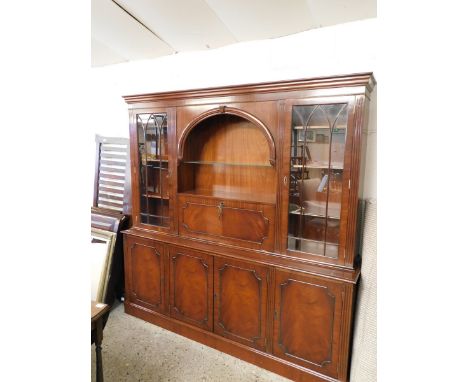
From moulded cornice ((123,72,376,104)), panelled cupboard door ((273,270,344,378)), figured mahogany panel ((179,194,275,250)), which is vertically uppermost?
A: moulded cornice ((123,72,376,104))

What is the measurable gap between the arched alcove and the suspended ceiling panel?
2.06ft

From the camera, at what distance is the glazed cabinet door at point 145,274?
247cm

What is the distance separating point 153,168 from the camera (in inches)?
98.3

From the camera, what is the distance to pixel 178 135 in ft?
7.50

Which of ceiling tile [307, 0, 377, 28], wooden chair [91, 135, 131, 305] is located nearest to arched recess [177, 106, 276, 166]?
ceiling tile [307, 0, 377, 28]

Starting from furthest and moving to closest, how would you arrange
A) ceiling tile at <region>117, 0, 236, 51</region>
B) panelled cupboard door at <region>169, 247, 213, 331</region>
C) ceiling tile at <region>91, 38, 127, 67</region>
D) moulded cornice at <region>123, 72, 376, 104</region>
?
ceiling tile at <region>91, 38, 127, 67</region>, panelled cupboard door at <region>169, 247, 213, 331</region>, ceiling tile at <region>117, 0, 236, 51</region>, moulded cornice at <region>123, 72, 376, 104</region>

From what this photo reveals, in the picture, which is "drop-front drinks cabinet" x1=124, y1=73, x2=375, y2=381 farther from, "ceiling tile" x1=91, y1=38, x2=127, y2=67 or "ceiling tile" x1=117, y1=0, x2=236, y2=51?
"ceiling tile" x1=91, y1=38, x2=127, y2=67

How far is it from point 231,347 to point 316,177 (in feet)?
4.75

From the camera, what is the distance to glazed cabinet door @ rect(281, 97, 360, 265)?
5.67ft

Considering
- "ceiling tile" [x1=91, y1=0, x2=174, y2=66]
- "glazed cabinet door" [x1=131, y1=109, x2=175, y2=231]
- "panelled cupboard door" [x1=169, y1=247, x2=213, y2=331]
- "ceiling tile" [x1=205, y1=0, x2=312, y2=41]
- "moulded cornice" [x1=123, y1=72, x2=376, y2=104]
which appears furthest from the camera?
"glazed cabinet door" [x1=131, y1=109, x2=175, y2=231]

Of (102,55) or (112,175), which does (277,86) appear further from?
(112,175)
